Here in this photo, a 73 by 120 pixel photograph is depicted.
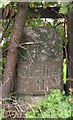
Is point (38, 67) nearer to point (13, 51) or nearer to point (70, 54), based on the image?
point (13, 51)

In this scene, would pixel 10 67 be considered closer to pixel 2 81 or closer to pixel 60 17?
pixel 2 81

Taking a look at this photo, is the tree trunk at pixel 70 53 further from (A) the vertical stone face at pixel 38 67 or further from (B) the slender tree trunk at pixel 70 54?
(A) the vertical stone face at pixel 38 67

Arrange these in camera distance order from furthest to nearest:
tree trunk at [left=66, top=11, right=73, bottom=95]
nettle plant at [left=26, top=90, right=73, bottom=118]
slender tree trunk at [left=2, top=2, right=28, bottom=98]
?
tree trunk at [left=66, top=11, right=73, bottom=95] < slender tree trunk at [left=2, top=2, right=28, bottom=98] < nettle plant at [left=26, top=90, right=73, bottom=118]

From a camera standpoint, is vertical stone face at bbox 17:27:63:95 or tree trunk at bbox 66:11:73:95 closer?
vertical stone face at bbox 17:27:63:95

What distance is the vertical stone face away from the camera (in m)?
2.15

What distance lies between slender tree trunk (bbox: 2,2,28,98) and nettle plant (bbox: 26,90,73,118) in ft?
0.87

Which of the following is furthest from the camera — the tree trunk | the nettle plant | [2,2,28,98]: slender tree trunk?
the tree trunk

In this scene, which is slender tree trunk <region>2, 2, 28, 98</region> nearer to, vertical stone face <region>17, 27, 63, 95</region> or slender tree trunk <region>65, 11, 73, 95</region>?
vertical stone face <region>17, 27, 63, 95</region>

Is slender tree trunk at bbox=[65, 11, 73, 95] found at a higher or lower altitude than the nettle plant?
higher

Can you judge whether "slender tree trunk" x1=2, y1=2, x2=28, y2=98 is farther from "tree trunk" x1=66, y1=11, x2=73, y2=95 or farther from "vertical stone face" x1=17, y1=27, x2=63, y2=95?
"tree trunk" x1=66, y1=11, x2=73, y2=95

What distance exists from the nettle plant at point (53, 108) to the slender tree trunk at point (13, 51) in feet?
0.87

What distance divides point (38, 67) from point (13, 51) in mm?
213

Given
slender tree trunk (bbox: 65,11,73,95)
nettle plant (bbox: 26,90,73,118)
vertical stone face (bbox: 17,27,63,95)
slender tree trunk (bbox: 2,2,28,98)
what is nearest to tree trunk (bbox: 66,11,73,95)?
slender tree trunk (bbox: 65,11,73,95)

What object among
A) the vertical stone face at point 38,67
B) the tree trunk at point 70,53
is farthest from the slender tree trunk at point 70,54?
the vertical stone face at point 38,67
